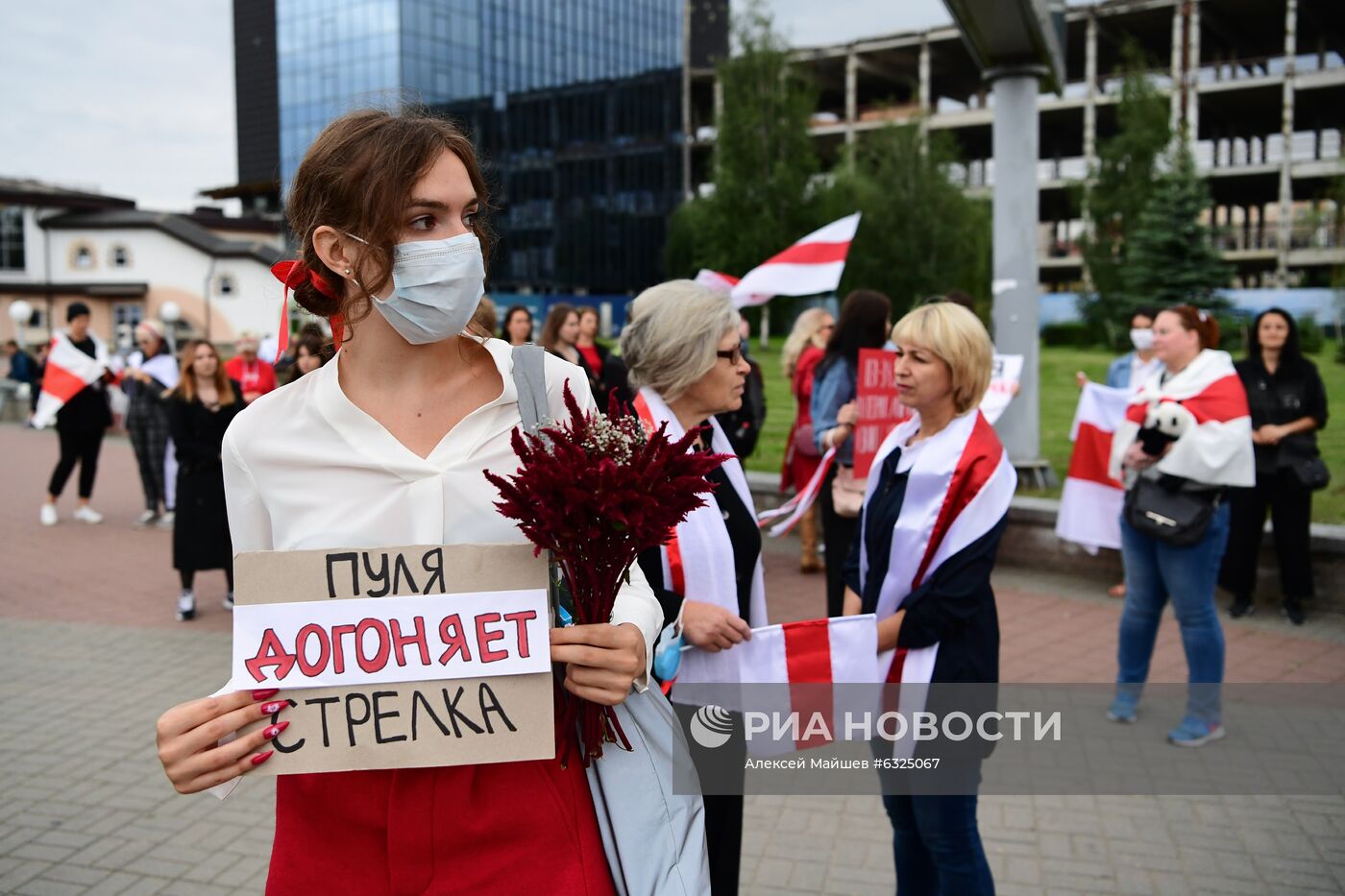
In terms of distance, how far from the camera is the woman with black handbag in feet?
23.6

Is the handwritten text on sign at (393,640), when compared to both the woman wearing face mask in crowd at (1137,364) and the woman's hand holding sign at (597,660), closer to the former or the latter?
the woman's hand holding sign at (597,660)

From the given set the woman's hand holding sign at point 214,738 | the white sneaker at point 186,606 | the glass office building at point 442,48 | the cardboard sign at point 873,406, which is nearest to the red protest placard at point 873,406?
the cardboard sign at point 873,406

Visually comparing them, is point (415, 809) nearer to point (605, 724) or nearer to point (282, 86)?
point (605, 724)

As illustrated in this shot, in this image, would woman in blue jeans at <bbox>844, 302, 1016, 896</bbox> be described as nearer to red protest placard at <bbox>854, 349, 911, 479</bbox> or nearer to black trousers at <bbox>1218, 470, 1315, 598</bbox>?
red protest placard at <bbox>854, 349, 911, 479</bbox>

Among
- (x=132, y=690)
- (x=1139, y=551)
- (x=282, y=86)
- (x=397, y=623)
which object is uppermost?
(x=282, y=86)

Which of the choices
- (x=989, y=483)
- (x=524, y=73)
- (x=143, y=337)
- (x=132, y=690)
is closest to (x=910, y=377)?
(x=989, y=483)

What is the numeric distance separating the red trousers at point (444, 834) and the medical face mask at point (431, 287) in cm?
74

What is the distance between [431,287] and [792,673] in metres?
1.58

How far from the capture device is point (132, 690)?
20.8 feet

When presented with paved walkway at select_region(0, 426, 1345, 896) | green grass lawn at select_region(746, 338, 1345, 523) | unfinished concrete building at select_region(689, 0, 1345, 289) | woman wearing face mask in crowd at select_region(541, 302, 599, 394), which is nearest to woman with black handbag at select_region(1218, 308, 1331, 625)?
paved walkway at select_region(0, 426, 1345, 896)

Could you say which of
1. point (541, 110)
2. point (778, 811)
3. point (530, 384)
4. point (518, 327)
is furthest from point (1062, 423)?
point (541, 110)

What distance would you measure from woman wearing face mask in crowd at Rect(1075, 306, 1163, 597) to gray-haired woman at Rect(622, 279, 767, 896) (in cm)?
500

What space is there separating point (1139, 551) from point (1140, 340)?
139 inches

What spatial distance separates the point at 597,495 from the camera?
1616 millimetres
